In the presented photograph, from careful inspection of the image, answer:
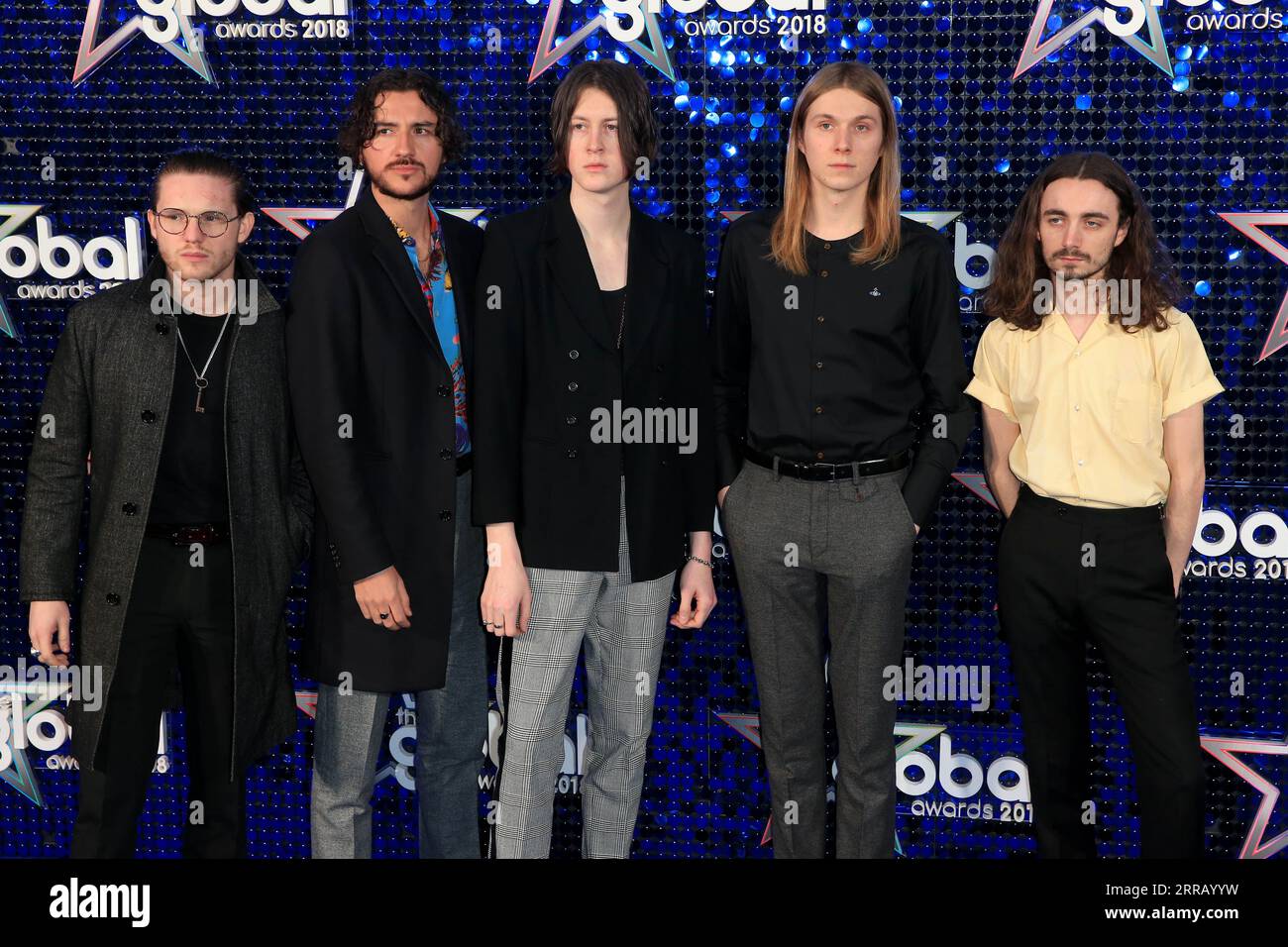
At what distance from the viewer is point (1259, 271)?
395 cm

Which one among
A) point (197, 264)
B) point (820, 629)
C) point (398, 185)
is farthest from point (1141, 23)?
point (197, 264)

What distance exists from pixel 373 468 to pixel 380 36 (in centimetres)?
169

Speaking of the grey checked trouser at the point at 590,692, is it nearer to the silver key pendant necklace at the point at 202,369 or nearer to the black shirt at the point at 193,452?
the black shirt at the point at 193,452

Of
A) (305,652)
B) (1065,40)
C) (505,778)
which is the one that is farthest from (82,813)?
(1065,40)

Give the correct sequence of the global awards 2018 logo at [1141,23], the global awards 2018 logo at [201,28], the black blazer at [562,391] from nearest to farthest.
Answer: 1. the black blazer at [562,391]
2. the global awards 2018 logo at [1141,23]
3. the global awards 2018 logo at [201,28]

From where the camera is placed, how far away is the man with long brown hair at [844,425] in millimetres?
3455

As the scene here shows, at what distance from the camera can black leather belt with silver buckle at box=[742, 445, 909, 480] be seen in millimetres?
3469

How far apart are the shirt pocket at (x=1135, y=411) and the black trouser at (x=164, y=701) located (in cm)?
259

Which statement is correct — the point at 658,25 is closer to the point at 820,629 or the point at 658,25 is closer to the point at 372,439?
the point at 372,439

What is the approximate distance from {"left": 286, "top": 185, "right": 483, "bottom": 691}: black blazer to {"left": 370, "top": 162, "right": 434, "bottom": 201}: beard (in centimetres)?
6

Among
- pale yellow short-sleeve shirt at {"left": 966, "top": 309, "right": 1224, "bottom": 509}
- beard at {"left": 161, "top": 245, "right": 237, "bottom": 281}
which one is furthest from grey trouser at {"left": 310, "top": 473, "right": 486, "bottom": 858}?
pale yellow short-sleeve shirt at {"left": 966, "top": 309, "right": 1224, "bottom": 509}

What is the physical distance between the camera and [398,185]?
135 inches

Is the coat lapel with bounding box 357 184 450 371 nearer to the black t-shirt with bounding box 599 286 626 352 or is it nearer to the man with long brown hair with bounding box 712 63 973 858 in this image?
the black t-shirt with bounding box 599 286 626 352

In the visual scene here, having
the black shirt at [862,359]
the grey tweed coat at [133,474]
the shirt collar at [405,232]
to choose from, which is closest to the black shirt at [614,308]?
the black shirt at [862,359]
